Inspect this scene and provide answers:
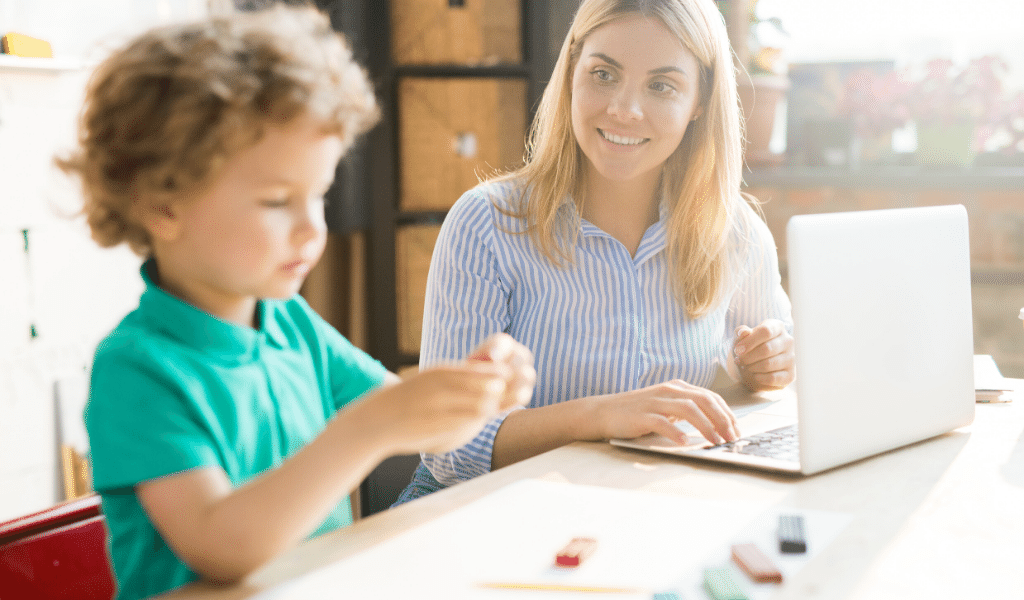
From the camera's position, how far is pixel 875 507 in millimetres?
841

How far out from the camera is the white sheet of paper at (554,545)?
0.67m

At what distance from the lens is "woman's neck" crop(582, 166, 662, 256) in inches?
56.7

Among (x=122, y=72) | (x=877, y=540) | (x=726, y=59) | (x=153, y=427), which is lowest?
(x=877, y=540)

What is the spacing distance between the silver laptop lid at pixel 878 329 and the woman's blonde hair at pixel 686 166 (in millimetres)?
399

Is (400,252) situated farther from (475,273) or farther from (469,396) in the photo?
(469,396)

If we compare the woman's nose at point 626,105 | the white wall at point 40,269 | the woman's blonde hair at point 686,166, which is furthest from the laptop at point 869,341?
the white wall at point 40,269

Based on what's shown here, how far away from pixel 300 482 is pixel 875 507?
1.76 feet

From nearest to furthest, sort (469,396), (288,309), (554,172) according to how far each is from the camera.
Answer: (469,396), (288,309), (554,172)

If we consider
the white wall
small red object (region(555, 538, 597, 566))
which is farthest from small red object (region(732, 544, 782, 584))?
the white wall

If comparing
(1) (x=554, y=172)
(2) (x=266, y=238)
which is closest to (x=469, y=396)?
(2) (x=266, y=238)

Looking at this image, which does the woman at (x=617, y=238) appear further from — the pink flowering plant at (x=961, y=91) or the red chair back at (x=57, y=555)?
the pink flowering plant at (x=961, y=91)

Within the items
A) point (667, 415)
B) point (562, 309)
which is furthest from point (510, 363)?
point (562, 309)

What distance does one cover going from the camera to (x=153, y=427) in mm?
673

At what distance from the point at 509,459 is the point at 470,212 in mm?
399
